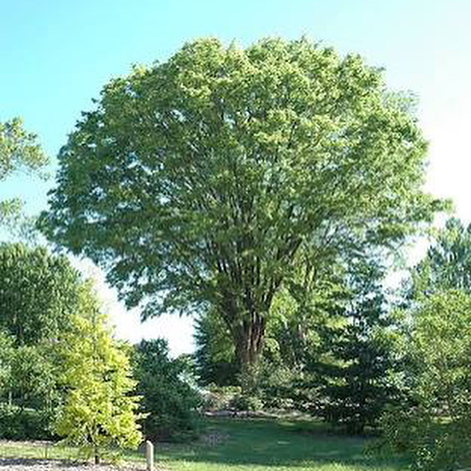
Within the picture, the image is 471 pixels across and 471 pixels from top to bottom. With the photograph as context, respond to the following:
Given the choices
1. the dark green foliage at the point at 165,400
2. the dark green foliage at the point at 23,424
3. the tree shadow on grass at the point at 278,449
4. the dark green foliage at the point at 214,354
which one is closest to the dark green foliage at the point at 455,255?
the dark green foliage at the point at 214,354

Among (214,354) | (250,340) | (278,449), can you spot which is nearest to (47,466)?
(278,449)

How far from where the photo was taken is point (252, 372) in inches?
1217

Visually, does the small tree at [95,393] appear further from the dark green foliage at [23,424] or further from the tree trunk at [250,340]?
the tree trunk at [250,340]

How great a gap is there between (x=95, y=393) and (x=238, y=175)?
18.0 meters

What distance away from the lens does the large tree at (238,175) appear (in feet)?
103

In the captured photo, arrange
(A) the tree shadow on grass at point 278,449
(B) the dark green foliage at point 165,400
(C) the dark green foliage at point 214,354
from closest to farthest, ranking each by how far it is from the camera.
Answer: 1. (A) the tree shadow on grass at point 278,449
2. (B) the dark green foliage at point 165,400
3. (C) the dark green foliage at point 214,354

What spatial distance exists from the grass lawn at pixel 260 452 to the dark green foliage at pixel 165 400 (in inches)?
28.3

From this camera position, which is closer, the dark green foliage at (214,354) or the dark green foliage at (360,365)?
the dark green foliage at (360,365)

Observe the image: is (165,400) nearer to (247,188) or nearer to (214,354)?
(247,188)

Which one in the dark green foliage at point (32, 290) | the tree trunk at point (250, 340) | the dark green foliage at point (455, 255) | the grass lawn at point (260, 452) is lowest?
the grass lawn at point (260, 452)

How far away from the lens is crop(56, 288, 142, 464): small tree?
1433 centimetres

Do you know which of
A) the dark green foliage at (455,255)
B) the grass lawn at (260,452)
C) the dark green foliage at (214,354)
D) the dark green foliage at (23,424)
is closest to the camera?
the grass lawn at (260,452)

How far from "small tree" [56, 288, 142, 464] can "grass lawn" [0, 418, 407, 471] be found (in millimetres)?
1184

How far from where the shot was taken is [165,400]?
20.5 meters
